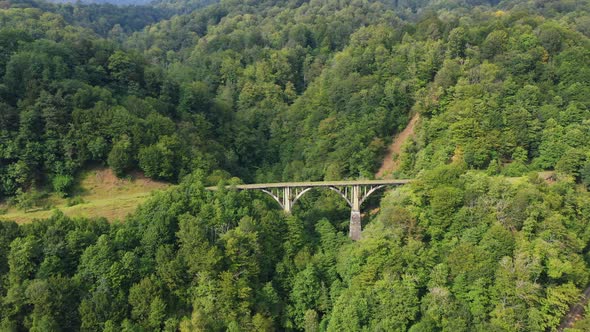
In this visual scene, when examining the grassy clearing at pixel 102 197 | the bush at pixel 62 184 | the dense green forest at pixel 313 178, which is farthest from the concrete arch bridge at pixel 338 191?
the bush at pixel 62 184


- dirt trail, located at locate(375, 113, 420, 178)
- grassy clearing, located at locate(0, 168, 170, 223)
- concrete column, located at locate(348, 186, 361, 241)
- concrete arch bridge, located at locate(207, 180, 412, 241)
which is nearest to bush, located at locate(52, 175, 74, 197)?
grassy clearing, located at locate(0, 168, 170, 223)

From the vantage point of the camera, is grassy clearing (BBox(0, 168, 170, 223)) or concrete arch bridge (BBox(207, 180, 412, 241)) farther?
concrete arch bridge (BBox(207, 180, 412, 241))

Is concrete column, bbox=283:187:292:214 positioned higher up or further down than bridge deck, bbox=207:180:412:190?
further down

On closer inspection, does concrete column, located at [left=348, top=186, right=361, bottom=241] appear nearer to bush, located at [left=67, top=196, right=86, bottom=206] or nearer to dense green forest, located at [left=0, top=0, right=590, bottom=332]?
dense green forest, located at [left=0, top=0, right=590, bottom=332]

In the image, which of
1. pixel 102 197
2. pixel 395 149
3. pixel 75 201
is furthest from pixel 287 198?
pixel 395 149

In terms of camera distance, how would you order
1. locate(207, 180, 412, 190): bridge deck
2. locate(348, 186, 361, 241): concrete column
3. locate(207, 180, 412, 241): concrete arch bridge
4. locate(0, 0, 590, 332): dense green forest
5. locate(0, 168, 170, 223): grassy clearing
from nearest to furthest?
locate(0, 0, 590, 332): dense green forest → locate(0, 168, 170, 223): grassy clearing → locate(207, 180, 412, 190): bridge deck → locate(207, 180, 412, 241): concrete arch bridge → locate(348, 186, 361, 241): concrete column

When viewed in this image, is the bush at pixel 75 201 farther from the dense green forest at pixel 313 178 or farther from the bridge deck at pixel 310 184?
the bridge deck at pixel 310 184

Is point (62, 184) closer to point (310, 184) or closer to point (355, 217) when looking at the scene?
point (310, 184)
